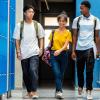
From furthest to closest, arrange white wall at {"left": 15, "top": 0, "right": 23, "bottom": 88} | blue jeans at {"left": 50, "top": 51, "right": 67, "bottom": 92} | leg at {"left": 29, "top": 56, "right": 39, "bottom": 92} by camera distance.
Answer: white wall at {"left": 15, "top": 0, "right": 23, "bottom": 88}
blue jeans at {"left": 50, "top": 51, "right": 67, "bottom": 92}
leg at {"left": 29, "top": 56, "right": 39, "bottom": 92}

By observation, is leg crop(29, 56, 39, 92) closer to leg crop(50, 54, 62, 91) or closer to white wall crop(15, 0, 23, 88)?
leg crop(50, 54, 62, 91)

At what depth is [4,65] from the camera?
769cm

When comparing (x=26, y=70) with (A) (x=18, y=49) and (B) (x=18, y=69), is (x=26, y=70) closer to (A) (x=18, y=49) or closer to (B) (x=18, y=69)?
(A) (x=18, y=49)

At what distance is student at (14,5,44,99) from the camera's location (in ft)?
27.1

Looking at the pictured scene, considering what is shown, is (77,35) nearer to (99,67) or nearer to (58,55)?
(58,55)

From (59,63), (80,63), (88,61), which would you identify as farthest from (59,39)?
(88,61)

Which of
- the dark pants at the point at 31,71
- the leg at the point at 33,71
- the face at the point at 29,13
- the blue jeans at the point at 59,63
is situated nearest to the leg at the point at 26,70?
the dark pants at the point at 31,71

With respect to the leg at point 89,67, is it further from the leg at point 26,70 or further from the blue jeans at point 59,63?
the leg at point 26,70

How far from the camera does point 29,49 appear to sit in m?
8.28

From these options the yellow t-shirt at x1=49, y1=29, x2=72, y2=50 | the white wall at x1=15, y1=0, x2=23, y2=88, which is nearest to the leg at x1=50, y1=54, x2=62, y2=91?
the yellow t-shirt at x1=49, y1=29, x2=72, y2=50

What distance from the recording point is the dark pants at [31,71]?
8.23 meters

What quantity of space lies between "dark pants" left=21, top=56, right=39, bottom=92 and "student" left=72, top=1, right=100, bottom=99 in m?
0.83

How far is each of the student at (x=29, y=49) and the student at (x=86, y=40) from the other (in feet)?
2.37

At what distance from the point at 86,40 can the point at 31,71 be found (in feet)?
4.03
